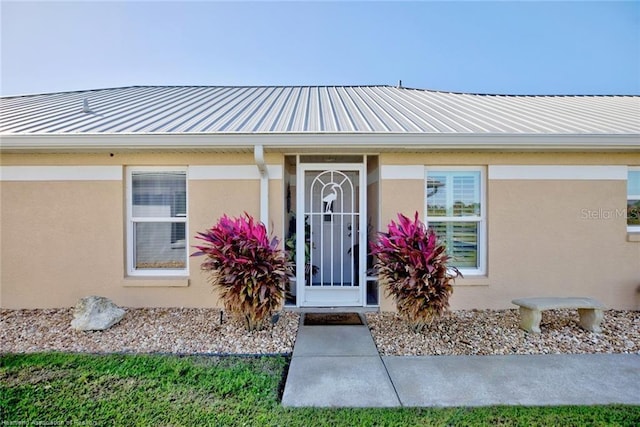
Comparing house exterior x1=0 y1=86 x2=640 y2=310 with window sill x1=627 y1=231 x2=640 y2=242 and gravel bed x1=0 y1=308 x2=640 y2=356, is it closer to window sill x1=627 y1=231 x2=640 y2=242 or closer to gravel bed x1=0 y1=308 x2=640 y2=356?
window sill x1=627 y1=231 x2=640 y2=242

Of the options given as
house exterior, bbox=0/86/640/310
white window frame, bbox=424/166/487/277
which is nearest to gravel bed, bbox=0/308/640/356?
house exterior, bbox=0/86/640/310

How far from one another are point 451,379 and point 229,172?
14.3 feet

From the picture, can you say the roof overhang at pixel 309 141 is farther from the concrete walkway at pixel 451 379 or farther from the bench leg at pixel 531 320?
the concrete walkway at pixel 451 379

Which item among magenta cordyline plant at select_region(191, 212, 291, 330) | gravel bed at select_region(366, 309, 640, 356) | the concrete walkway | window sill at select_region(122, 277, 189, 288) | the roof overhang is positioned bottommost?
the concrete walkway

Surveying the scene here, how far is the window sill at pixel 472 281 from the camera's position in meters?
5.32

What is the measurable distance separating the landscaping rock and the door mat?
9.71 ft

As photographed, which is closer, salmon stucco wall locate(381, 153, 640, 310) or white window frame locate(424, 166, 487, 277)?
salmon stucco wall locate(381, 153, 640, 310)

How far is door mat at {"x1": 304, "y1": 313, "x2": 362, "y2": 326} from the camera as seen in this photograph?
16.1 feet

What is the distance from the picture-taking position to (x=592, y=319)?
15.1ft

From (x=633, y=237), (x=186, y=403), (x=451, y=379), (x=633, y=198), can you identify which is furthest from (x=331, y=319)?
(x=633, y=198)

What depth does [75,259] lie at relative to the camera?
211 inches

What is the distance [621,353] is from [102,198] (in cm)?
801

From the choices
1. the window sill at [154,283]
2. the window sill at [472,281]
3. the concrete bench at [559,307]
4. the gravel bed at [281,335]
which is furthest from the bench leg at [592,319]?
the window sill at [154,283]

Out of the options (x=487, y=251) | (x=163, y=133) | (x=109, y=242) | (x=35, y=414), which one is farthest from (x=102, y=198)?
(x=487, y=251)
